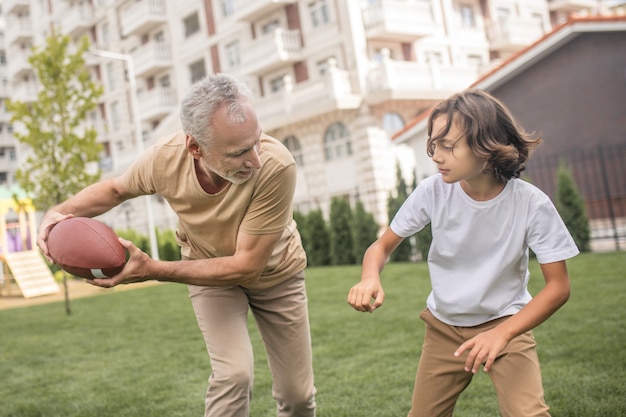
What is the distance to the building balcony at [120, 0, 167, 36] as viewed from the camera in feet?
112

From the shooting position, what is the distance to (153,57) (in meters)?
33.8

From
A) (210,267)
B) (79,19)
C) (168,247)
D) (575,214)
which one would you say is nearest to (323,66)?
(168,247)

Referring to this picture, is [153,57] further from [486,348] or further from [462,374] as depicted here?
[486,348]

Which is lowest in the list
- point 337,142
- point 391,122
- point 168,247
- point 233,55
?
point 168,247

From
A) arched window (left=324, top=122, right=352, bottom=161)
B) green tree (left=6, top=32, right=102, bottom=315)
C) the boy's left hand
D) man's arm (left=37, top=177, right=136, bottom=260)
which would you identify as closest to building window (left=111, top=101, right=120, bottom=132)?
arched window (left=324, top=122, right=352, bottom=161)

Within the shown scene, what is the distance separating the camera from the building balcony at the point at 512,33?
97.7ft

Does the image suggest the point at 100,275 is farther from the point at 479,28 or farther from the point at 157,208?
the point at 157,208

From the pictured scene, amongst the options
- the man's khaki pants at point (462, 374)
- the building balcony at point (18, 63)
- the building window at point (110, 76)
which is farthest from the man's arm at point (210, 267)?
the building balcony at point (18, 63)

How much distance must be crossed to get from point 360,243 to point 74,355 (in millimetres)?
10025

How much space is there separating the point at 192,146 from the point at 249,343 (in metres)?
1.02

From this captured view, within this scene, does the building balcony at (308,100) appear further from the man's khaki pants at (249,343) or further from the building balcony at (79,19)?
the man's khaki pants at (249,343)

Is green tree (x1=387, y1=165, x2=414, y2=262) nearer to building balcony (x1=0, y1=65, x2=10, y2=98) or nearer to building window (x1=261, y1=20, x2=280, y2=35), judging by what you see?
building window (x1=261, y1=20, x2=280, y2=35)

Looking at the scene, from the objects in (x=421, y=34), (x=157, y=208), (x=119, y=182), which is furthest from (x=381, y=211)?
(x=119, y=182)

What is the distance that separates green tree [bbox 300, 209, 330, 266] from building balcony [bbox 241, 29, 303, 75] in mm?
10672
